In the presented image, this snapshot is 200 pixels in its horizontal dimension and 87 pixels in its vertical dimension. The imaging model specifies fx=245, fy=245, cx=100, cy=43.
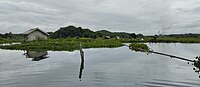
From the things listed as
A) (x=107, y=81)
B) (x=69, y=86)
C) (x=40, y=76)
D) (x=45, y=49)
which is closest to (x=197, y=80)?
(x=107, y=81)

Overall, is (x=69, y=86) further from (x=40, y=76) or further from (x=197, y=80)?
(x=197, y=80)

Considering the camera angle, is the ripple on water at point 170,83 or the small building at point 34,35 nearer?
the ripple on water at point 170,83

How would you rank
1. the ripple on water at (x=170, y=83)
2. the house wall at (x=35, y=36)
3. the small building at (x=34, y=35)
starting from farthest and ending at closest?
the house wall at (x=35, y=36), the small building at (x=34, y=35), the ripple on water at (x=170, y=83)

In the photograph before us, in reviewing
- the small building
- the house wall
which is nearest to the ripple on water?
the small building

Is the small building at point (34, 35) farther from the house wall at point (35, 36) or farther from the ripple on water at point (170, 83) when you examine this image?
the ripple on water at point (170, 83)

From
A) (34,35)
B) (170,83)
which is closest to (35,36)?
(34,35)

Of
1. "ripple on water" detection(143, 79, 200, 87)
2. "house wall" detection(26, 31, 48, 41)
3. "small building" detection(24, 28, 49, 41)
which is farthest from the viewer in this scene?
"house wall" detection(26, 31, 48, 41)

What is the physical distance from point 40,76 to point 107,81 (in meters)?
4.22

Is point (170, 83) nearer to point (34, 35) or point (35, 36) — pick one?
point (34, 35)

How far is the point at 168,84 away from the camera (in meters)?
11.3

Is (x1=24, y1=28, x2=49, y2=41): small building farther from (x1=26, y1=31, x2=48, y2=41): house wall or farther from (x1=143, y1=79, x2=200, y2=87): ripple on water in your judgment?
(x1=143, y1=79, x2=200, y2=87): ripple on water

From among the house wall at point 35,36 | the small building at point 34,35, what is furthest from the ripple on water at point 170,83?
the house wall at point 35,36

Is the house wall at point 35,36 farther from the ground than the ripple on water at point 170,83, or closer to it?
farther from the ground

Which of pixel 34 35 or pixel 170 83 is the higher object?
pixel 34 35
